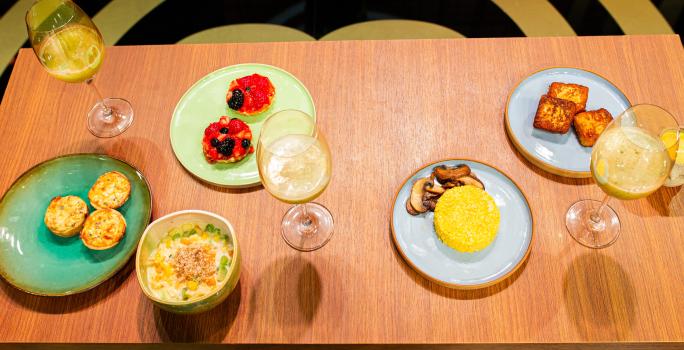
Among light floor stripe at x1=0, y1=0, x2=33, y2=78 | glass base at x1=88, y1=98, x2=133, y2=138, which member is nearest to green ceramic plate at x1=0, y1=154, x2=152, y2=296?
glass base at x1=88, y1=98, x2=133, y2=138

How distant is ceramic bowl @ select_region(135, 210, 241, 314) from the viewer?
116cm

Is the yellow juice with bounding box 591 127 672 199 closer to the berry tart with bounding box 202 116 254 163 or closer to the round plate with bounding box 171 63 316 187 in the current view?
the round plate with bounding box 171 63 316 187

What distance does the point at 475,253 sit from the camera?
4.33 ft

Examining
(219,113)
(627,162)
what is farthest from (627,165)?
(219,113)

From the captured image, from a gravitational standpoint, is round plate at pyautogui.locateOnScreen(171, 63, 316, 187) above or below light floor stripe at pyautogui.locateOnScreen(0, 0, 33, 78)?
above

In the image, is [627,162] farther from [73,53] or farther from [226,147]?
[73,53]

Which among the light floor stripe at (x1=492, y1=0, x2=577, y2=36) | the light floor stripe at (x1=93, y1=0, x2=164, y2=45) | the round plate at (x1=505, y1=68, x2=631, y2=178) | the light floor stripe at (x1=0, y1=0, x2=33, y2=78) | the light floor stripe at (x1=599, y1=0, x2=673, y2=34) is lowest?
the light floor stripe at (x1=0, y1=0, x2=33, y2=78)

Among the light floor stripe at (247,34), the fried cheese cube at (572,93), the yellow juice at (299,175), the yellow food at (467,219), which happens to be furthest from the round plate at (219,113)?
the light floor stripe at (247,34)

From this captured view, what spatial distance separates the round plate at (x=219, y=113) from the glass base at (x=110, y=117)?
177mm

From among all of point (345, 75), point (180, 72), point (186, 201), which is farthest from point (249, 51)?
point (186, 201)

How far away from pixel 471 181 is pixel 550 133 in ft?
0.99

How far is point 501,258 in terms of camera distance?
1308 millimetres

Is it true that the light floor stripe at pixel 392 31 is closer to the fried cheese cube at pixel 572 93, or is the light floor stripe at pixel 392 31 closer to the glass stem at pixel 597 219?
the fried cheese cube at pixel 572 93

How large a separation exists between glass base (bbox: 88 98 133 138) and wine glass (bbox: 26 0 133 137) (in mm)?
141
